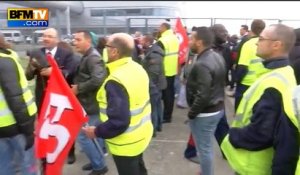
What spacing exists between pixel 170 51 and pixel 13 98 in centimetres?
376

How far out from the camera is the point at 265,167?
7.77 ft

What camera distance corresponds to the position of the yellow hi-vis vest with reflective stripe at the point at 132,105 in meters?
2.83

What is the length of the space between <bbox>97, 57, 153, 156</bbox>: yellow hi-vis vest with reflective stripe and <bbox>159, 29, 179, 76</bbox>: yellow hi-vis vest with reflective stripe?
3.25m

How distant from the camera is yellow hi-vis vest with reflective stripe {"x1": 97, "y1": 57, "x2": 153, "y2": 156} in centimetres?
283

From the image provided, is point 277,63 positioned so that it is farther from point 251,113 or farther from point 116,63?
point 116,63

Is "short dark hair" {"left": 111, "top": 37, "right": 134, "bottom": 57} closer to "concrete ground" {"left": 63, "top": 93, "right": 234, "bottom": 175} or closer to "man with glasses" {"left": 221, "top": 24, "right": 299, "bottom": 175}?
"man with glasses" {"left": 221, "top": 24, "right": 299, "bottom": 175}

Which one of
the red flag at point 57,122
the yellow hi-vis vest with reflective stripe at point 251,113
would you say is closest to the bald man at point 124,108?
the red flag at point 57,122

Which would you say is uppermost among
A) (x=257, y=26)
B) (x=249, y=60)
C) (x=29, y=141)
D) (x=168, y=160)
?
(x=257, y=26)

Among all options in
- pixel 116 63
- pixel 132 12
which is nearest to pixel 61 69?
pixel 116 63

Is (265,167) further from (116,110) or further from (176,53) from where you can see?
(176,53)

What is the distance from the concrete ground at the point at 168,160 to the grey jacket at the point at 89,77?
936mm

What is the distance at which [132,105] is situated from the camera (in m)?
2.87

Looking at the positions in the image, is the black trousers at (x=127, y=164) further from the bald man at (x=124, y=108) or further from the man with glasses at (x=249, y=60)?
the man with glasses at (x=249, y=60)

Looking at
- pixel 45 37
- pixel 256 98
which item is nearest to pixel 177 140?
pixel 45 37
